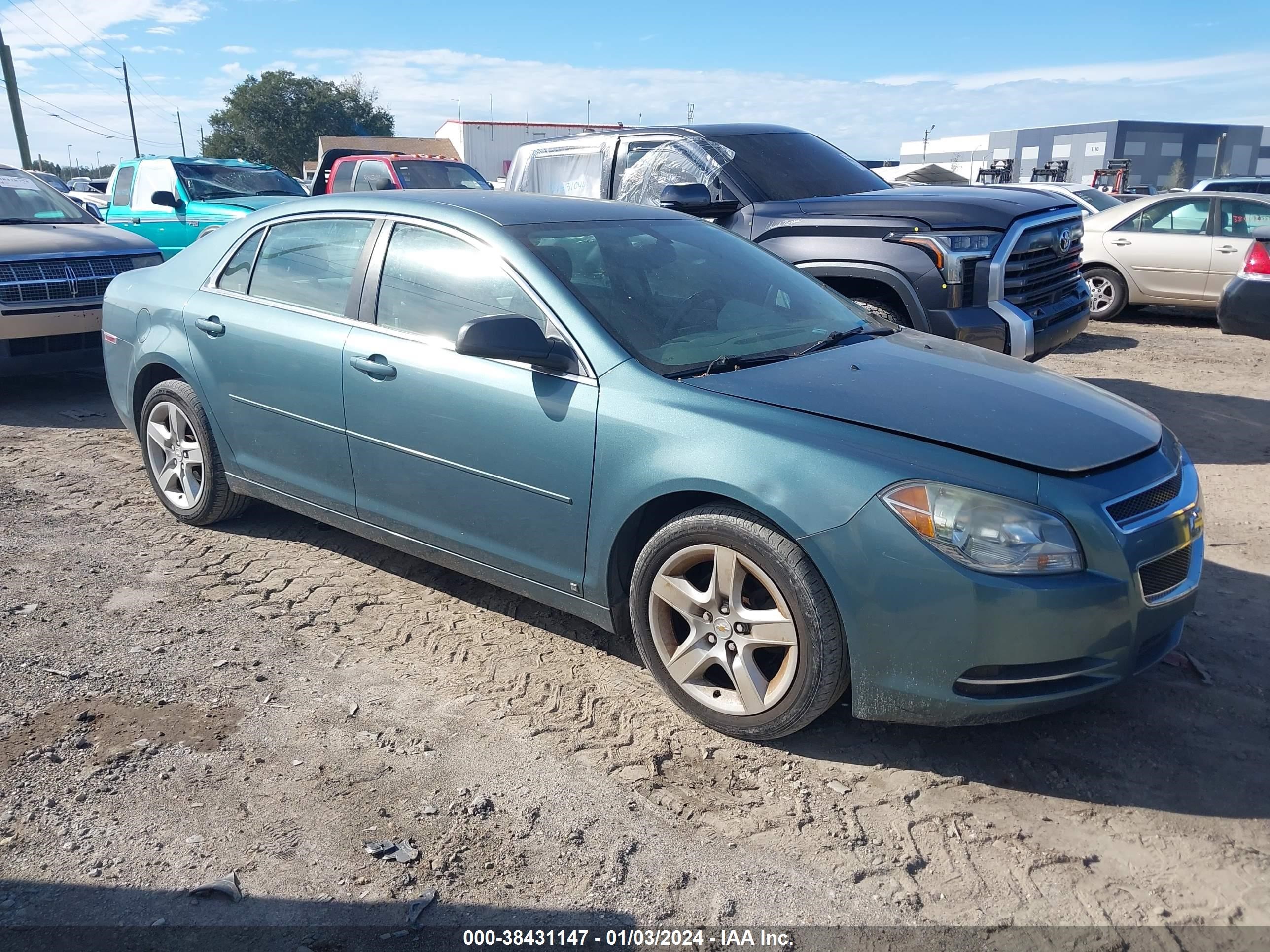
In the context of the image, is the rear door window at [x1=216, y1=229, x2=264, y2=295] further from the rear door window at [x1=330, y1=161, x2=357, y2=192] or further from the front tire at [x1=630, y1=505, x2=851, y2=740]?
the rear door window at [x1=330, y1=161, x2=357, y2=192]

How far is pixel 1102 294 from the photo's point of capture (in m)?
11.8

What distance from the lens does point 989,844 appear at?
2.74 metres

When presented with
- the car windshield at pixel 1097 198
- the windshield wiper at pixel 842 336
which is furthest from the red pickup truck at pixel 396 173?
the windshield wiper at pixel 842 336

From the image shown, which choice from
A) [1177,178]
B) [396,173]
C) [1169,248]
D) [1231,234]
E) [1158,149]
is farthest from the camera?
[1158,149]

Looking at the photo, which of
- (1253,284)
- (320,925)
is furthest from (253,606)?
(1253,284)

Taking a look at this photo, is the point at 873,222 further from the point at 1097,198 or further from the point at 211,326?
the point at 1097,198

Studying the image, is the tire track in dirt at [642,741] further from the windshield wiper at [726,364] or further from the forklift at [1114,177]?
the forklift at [1114,177]

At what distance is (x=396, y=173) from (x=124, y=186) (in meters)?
3.43

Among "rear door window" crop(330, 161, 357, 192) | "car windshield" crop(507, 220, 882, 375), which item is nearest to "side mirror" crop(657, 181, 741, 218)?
"car windshield" crop(507, 220, 882, 375)

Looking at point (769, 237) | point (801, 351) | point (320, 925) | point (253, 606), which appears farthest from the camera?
point (769, 237)

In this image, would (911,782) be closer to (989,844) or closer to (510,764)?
(989,844)

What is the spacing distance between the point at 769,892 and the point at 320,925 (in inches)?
43.5

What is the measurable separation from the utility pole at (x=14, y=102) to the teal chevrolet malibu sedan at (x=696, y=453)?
32.3 meters

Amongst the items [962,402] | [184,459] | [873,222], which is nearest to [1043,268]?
[873,222]
